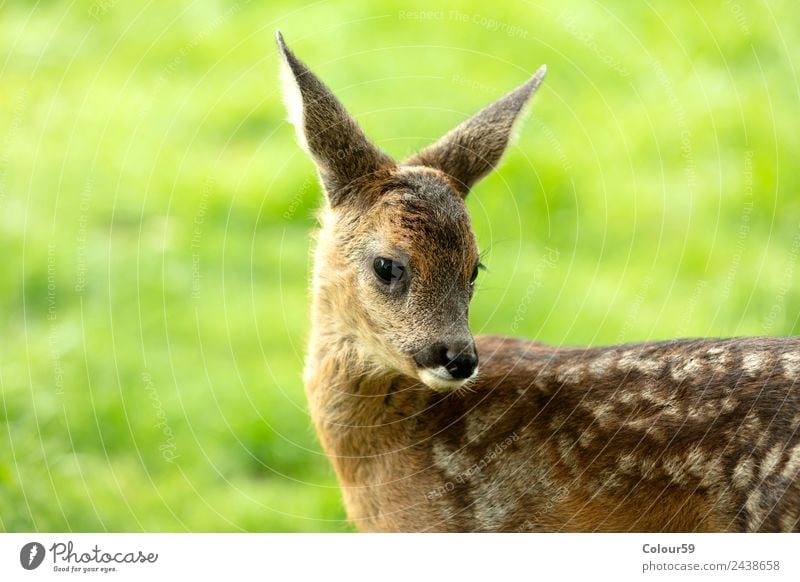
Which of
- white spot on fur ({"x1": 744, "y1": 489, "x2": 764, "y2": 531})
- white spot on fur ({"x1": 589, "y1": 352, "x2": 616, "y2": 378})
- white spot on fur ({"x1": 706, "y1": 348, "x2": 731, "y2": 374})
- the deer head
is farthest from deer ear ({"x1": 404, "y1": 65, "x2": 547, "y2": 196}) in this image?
white spot on fur ({"x1": 744, "y1": 489, "x2": 764, "y2": 531})

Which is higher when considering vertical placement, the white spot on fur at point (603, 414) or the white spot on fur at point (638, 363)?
the white spot on fur at point (638, 363)

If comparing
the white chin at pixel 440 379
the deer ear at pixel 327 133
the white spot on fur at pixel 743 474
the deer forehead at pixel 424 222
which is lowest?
the white spot on fur at pixel 743 474

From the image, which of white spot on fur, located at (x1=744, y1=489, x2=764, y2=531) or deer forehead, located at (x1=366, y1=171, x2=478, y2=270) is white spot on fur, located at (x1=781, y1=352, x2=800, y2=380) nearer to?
white spot on fur, located at (x1=744, y1=489, x2=764, y2=531)

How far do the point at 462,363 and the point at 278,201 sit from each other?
3.41m

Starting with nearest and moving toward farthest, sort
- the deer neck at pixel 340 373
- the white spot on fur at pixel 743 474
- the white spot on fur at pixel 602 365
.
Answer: the white spot on fur at pixel 743 474
the white spot on fur at pixel 602 365
the deer neck at pixel 340 373

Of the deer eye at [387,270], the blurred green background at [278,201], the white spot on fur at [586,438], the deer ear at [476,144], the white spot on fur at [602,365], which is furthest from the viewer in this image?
the blurred green background at [278,201]

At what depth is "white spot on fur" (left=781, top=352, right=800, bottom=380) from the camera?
5051mm

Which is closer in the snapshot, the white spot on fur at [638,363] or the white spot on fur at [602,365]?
the white spot on fur at [638,363]

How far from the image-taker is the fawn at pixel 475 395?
509 cm

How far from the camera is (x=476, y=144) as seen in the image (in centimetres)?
594

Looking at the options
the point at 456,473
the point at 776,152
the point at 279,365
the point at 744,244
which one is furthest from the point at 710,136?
the point at 456,473

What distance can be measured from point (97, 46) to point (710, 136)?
459 cm

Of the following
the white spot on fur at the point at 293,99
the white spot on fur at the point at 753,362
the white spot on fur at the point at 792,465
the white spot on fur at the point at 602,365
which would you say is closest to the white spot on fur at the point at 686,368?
the white spot on fur at the point at 753,362

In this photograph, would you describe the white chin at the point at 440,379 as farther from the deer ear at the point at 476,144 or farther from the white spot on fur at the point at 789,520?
the white spot on fur at the point at 789,520
